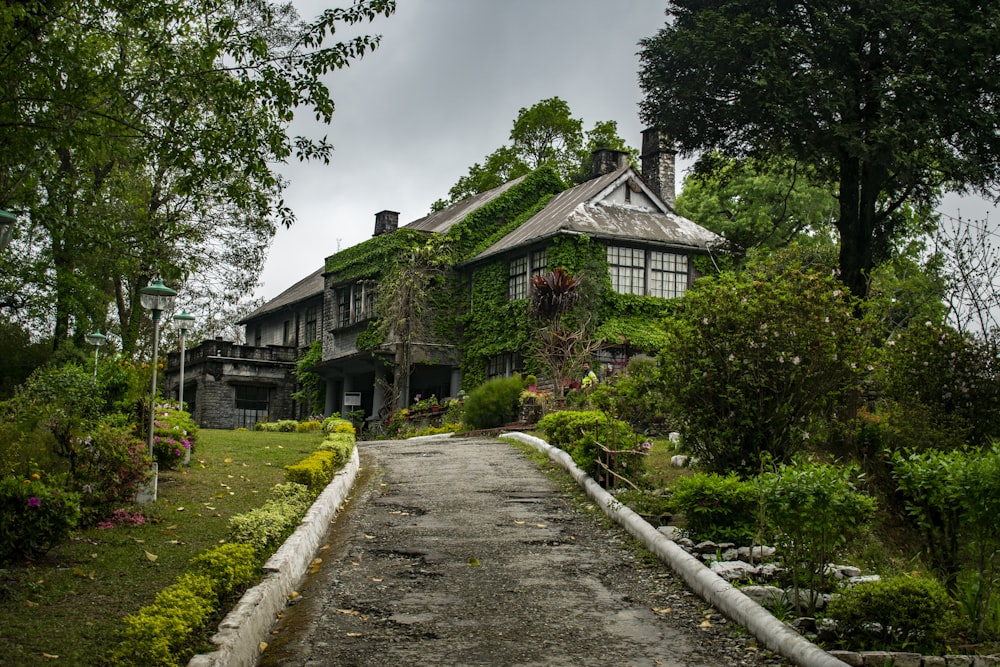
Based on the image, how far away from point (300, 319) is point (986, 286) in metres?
34.6

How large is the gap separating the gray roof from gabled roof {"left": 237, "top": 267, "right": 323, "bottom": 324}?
5492mm

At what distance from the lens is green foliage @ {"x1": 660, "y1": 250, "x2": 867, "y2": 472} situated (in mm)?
13406

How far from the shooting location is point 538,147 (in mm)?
52625

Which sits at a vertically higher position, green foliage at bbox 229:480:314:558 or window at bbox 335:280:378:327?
window at bbox 335:280:378:327

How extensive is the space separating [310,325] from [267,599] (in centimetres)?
3806

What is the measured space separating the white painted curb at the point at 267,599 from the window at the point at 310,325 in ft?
107

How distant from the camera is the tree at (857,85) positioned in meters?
20.1

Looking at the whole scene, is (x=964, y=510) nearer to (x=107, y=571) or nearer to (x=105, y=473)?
(x=107, y=571)

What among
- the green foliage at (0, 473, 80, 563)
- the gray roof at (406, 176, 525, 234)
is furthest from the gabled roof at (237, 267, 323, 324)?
the green foliage at (0, 473, 80, 563)

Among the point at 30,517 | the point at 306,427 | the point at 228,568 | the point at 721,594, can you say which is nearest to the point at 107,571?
the point at 30,517

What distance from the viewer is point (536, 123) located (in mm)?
52188

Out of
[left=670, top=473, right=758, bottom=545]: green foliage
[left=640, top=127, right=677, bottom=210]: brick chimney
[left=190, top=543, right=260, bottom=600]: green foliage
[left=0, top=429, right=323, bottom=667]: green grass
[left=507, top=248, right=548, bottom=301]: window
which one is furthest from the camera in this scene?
[left=640, top=127, right=677, bottom=210]: brick chimney

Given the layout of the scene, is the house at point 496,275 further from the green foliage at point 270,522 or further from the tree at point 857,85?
the green foliage at point 270,522

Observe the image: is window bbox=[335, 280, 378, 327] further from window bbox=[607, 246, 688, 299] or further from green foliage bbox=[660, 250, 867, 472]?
green foliage bbox=[660, 250, 867, 472]
